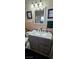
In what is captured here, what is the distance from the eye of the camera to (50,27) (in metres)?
5.79

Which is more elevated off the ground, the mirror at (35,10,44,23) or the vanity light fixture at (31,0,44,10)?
the vanity light fixture at (31,0,44,10)

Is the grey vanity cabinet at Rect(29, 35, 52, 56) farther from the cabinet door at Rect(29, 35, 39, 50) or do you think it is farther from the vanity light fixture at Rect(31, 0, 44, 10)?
the vanity light fixture at Rect(31, 0, 44, 10)

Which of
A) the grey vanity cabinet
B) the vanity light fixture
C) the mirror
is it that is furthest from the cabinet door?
the vanity light fixture

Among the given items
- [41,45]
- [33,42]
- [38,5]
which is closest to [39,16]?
[38,5]

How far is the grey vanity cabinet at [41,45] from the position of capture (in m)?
4.34

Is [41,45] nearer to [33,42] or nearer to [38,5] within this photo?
[33,42]

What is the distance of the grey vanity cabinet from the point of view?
434 cm

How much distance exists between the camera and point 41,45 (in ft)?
15.6
